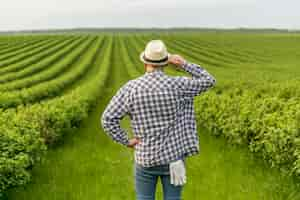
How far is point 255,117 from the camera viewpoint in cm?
930

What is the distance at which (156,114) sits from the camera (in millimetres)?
4309

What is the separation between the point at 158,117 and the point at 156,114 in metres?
0.03

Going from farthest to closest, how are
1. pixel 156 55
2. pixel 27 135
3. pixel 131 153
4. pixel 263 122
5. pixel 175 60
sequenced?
1. pixel 131 153
2. pixel 263 122
3. pixel 27 135
4. pixel 175 60
5. pixel 156 55

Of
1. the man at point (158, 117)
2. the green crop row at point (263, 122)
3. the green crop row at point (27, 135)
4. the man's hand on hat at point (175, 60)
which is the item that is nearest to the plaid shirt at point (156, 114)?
the man at point (158, 117)

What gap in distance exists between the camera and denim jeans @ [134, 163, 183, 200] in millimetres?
4367

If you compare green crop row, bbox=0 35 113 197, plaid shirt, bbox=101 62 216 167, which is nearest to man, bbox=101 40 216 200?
Answer: plaid shirt, bbox=101 62 216 167

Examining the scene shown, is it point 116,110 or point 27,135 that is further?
point 27,135

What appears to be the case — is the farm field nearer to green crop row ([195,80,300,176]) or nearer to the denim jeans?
green crop row ([195,80,300,176])

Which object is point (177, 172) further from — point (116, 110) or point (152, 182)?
point (116, 110)

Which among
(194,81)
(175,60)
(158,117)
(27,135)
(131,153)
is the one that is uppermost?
(175,60)

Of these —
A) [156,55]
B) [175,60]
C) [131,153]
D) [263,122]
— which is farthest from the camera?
[131,153]

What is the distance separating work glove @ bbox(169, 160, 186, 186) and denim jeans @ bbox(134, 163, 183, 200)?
6cm

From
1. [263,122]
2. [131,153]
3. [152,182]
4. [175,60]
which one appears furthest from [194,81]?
[131,153]

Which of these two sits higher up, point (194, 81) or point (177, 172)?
point (194, 81)
